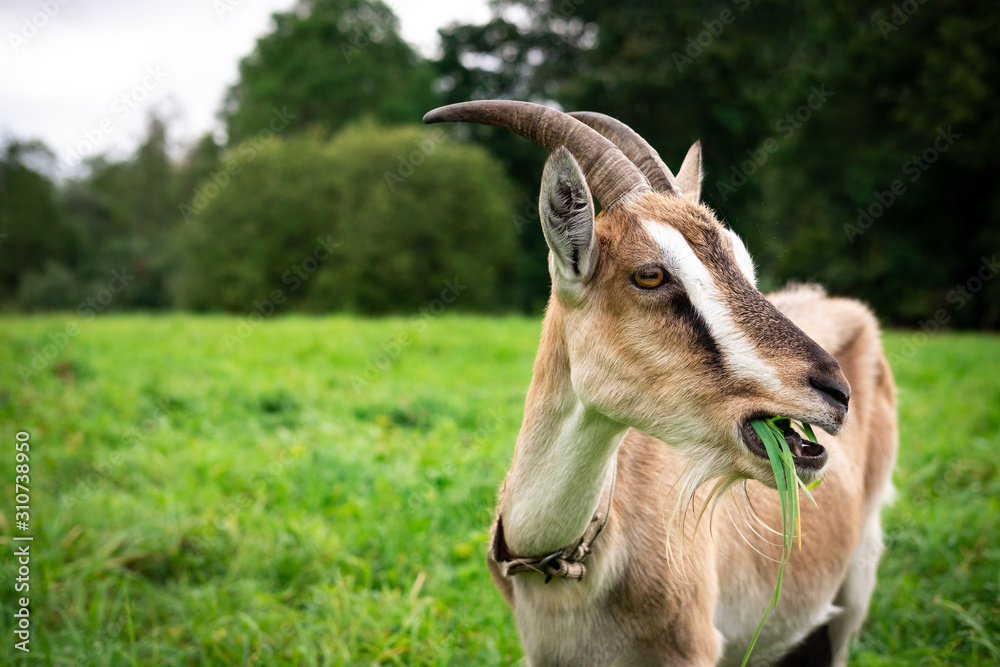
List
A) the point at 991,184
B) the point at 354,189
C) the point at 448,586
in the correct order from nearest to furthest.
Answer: the point at 448,586, the point at 991,184, the point at 354,189

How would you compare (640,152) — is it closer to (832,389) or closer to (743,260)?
(743,260)

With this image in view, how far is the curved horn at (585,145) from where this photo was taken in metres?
1.86

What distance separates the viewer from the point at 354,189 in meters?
20.8

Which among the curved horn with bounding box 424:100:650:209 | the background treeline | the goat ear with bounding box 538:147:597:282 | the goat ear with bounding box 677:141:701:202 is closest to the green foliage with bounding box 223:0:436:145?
the background treeline

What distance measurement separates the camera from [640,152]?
2.12 metres

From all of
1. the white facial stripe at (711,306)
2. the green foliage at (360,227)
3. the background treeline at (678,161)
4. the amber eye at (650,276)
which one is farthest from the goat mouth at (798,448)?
the green foliage at (360,227)

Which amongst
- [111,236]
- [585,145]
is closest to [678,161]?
[585,145]

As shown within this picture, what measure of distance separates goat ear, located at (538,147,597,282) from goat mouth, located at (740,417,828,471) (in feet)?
1.87

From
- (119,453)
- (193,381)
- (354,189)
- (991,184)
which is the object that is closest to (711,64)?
(991,184)

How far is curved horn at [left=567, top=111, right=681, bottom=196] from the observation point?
6.66ft

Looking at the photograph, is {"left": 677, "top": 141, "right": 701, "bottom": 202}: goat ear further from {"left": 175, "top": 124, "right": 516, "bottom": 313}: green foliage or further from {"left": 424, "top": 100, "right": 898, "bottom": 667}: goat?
{"left": 175, "top": 124, "right": 516, "bottom": 313}: green foliage

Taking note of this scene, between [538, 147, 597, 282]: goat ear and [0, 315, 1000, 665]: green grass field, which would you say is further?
[0, 315, 1000, 665]: green grass field

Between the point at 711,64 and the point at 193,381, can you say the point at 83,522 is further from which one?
the point at 711,64

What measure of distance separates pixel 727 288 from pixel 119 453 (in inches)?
193
